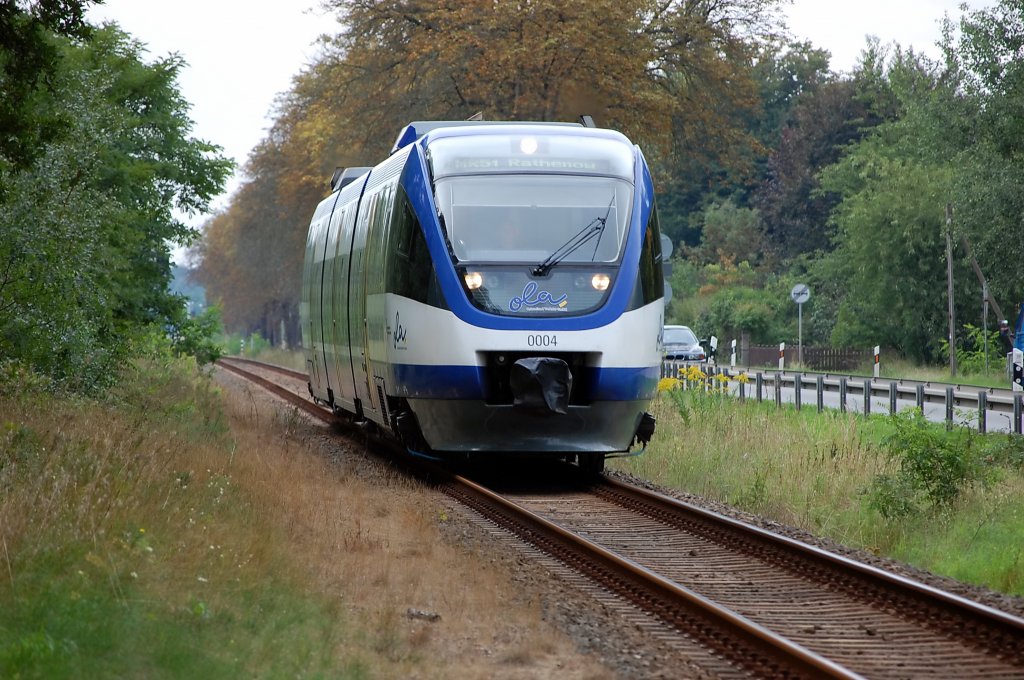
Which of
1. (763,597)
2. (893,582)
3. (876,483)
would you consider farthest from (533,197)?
(893,582)

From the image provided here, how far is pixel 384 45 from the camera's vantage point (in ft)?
111

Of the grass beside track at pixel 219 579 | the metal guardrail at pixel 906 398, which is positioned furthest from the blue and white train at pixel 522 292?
the metal guardrail at pixel 906 398

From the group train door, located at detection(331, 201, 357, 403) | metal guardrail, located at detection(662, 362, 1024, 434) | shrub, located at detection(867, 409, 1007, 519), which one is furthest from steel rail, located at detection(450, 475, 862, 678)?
metal guardrail, located at detection(662, 362, 1024, 434)

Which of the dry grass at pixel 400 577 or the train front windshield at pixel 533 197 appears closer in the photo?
the dry grass at pixel 400 577

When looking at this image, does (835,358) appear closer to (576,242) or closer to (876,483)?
(876,483)

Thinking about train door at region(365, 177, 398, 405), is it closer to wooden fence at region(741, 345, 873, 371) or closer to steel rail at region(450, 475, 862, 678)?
steel rail at region(450, 475, 862, 678)

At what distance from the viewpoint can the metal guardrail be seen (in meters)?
21.8

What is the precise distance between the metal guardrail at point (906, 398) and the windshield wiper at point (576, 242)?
22.6 feet

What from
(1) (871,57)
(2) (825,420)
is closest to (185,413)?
(2) (825,420)

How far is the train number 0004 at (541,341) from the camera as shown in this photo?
1402cm

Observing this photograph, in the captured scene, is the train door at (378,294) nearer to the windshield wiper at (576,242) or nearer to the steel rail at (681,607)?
the windshield wiper at (576,242)

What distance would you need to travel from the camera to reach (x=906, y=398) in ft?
104

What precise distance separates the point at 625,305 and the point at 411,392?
7.84ft

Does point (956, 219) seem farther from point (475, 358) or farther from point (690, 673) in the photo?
point (690, 673)
